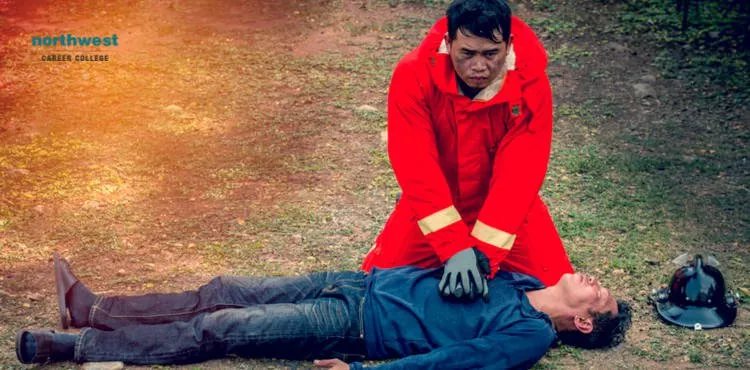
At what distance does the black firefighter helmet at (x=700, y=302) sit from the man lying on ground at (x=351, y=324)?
17.9 inches

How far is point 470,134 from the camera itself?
12.8ft

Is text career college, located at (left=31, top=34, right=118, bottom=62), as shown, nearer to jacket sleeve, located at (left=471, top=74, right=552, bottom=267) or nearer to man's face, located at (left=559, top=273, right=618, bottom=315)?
jacket sleeve, located at (left=471, top=74, right=552, bottom=267)

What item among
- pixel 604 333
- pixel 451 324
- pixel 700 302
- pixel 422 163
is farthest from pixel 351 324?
pixel 700 302

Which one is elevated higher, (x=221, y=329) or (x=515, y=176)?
(x=515, y=176)

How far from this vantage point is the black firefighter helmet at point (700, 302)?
14.0 feet

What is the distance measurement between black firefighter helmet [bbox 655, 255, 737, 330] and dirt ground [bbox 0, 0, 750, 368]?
0.07 meters

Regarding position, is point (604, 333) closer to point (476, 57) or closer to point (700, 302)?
point (700, 302)

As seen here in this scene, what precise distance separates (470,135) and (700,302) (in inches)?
55.8

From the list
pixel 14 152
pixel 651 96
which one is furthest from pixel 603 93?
pixel 14 152

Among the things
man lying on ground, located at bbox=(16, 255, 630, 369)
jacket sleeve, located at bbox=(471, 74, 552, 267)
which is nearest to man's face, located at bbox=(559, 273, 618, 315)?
man lying on ground, located at bbox=(16, 255, 630, 369)

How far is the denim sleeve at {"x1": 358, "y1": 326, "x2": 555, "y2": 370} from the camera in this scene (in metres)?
3.53

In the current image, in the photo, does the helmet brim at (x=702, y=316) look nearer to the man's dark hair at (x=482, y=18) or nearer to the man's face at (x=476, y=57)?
the man's face at (x=476, y=57)

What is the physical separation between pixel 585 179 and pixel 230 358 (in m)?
2.84

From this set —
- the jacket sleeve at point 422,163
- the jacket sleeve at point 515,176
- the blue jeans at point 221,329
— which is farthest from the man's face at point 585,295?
the blue jeans at point 221,329
